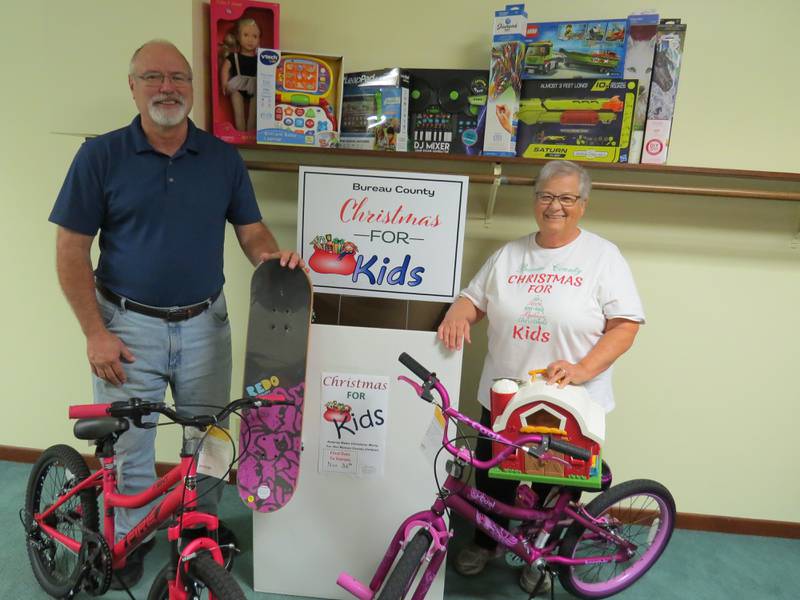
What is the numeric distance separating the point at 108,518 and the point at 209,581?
19.9 inches

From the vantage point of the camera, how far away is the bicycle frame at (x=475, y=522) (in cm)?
143

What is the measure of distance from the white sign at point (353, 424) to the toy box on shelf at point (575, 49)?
3.99 feet

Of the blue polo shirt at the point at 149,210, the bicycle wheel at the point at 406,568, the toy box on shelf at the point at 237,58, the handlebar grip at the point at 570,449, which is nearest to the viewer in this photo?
the handlebar grip at the point at 570,449

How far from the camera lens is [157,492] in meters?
1.53

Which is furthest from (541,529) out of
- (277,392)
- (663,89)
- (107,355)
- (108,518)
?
(663,89)

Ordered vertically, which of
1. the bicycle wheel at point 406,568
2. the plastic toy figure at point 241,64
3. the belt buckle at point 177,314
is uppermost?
the plastic toy figure at point 241,64

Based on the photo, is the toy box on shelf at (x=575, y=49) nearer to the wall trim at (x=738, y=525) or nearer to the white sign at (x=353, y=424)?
the white sign at (x=353, y=424)

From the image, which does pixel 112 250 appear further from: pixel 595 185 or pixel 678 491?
pixel 678 491

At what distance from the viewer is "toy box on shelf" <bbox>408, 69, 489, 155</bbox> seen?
78.6 inches

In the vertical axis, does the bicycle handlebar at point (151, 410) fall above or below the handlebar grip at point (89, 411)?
above

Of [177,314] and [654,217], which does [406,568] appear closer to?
[177,314]

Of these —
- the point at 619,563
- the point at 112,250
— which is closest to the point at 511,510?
the point at 619,563

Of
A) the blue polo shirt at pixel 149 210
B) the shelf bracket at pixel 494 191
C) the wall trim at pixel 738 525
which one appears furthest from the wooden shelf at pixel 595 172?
the wall trim at pixel 738 525

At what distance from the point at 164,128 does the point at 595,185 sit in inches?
55.9
